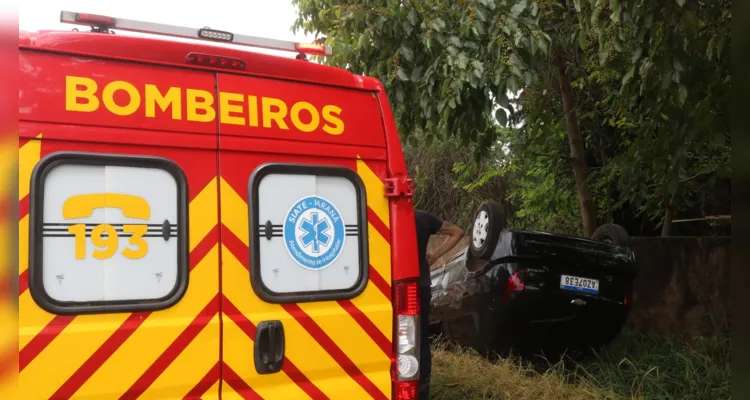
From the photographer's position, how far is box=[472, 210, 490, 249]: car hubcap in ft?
18.8

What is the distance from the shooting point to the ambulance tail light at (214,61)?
8.52ft

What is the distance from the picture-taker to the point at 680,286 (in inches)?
280

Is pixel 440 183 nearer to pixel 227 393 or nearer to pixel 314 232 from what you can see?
pixel 314 232

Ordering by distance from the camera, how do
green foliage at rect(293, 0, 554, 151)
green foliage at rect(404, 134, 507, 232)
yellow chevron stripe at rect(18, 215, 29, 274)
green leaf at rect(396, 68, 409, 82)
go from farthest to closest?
green foliage at rect(404, 134, 507, 232), green leaf at rect(396, 68, 409, 82), green foliage at rect(293, 0, 554, 151), yellow chevron stripe at rect(18, 215, 29, 274)

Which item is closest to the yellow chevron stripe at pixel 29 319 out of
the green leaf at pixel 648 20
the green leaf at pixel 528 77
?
the green leaf at pixel 528 77

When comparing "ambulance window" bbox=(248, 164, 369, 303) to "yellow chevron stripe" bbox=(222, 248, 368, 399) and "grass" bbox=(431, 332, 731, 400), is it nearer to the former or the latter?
"yellow chevron stripe" bbox=(222, 248, 368, 399)

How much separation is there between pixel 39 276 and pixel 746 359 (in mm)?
2176

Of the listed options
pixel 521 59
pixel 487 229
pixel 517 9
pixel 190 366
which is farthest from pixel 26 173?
pixel 487 229

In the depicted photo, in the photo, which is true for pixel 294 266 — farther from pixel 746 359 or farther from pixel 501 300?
pixel 501 300

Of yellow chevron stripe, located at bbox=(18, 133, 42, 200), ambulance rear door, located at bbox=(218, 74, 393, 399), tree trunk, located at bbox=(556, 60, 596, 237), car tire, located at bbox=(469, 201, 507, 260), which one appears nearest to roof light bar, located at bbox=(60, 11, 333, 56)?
ambulance rear door, located at bbox=(218, 74, 393, 399)

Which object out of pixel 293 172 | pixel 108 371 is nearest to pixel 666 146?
pixel 293 172

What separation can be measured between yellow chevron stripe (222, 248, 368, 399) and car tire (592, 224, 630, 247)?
462cm

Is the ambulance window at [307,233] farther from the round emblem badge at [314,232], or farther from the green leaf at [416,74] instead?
the green leaf at [416,74]

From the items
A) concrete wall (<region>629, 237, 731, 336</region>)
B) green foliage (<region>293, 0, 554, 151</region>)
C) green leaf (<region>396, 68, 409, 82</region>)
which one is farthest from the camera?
concrete wall (<region>629, 237, 731, 336</region>)
